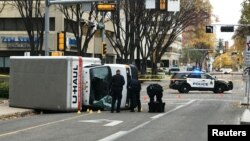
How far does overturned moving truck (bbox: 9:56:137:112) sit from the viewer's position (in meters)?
23.0

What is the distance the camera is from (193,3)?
6016 centimetres

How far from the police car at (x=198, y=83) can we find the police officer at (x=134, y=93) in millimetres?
20103

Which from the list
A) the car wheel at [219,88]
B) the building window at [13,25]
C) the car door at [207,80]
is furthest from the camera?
the building window at [13,25]

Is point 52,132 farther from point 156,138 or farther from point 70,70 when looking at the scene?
point 70,70

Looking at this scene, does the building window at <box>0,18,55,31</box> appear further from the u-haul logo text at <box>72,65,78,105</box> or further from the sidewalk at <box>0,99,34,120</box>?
the u-haul logo text at <box>72,65,78,105</box>

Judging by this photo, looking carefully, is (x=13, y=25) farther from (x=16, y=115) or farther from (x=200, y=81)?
(x=16, y=115)

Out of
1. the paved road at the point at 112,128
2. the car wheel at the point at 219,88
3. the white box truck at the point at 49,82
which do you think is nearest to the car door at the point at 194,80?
the car wheel at the point at 219,88

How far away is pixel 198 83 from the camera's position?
43844 mm

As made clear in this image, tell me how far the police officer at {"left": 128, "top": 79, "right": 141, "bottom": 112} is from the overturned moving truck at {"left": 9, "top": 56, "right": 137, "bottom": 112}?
67 cm

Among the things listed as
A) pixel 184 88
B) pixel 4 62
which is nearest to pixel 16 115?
pixel 184 88

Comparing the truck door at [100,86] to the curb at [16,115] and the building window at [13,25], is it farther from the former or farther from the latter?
the building window at [13,25]

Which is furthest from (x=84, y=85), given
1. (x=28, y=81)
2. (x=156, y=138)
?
(x=156, y=138)

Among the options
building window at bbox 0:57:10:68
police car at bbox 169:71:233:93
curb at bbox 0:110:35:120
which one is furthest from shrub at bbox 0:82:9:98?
building window at bbox 0:57:10:68

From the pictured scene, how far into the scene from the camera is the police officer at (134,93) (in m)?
23.5
